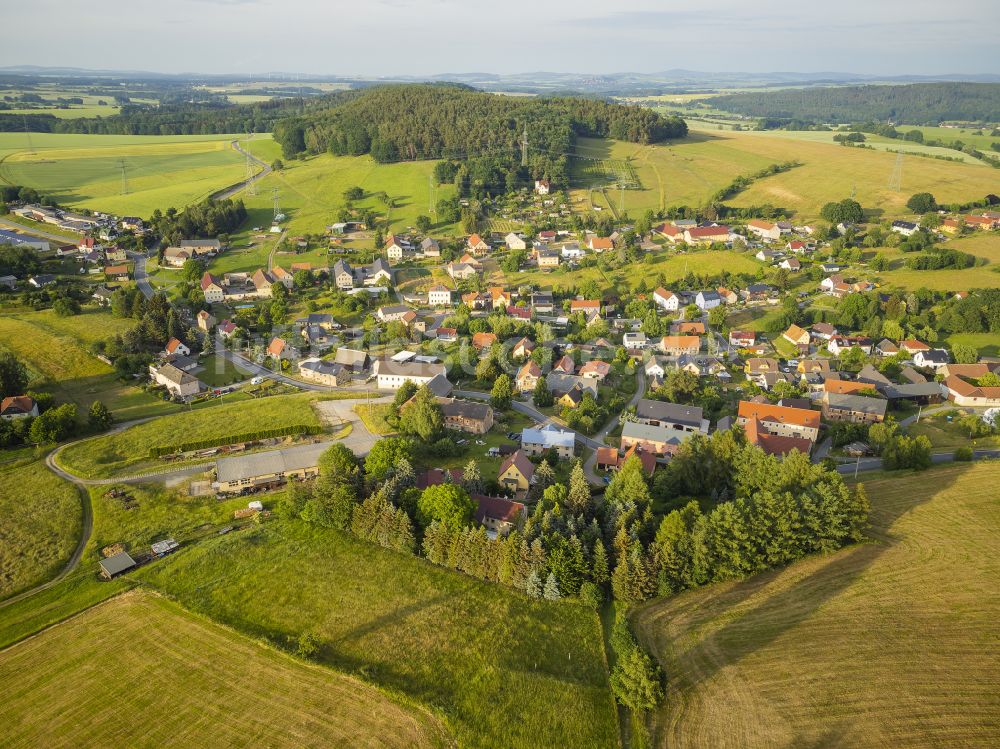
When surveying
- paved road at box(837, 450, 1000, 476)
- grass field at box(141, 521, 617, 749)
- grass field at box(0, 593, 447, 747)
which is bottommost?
grass field at box(0, 593, 447, 747)

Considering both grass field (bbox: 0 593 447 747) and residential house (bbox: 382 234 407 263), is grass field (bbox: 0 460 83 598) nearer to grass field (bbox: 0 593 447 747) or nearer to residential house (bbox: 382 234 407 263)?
grass field (bbox: 0 593 447 747)

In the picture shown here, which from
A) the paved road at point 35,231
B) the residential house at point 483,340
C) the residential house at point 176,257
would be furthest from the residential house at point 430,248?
the paved road at point 35,231

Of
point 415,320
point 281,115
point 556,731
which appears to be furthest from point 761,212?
point 281,115

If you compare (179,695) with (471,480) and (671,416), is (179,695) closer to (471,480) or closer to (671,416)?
(471,480)

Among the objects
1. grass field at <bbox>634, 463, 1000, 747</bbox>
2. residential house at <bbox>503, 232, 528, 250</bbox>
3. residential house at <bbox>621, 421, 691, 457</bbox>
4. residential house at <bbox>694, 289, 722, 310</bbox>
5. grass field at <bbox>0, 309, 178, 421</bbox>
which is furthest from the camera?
residential house at <bbox>503, 232, 528, 250</bbox>

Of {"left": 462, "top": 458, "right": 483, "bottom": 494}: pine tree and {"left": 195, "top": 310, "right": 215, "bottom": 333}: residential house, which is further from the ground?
{"left": 195, "top": 310, "right": 215, "bottom": 333}: residential house

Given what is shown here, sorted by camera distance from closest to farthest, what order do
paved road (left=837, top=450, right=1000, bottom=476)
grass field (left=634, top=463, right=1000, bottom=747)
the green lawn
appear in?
grass field (left=634, top=463, right=1000, bottom=747) → paved road (left=837, top=450, right=1000, bottom=476) → the green lawn

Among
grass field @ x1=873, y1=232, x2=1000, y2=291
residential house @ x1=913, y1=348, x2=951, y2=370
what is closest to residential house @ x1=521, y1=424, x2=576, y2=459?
residential house @ x1=913, y1=348, x2=951, y2=370

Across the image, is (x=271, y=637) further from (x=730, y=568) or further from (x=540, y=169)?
(x=540, y=169)
